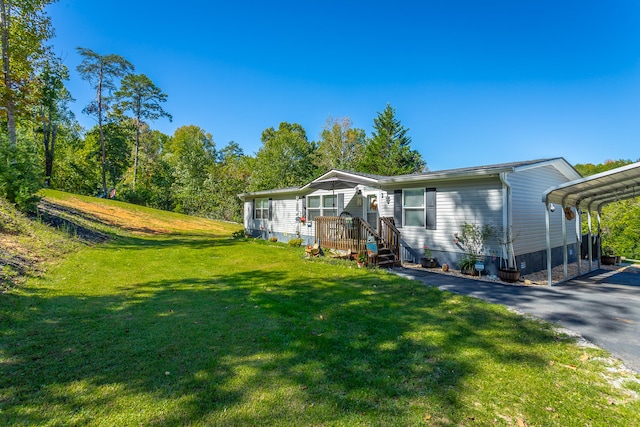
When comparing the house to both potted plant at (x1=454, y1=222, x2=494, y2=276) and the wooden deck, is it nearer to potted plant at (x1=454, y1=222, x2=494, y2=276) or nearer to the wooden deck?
the wooden deck

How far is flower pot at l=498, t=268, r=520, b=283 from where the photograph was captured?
737 cm

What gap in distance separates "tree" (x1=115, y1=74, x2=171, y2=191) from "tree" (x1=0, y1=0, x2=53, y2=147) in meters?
17.3

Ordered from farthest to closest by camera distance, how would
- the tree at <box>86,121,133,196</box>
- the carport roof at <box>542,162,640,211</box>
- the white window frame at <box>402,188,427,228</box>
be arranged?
the tree at <box>86,121,133,196</box> < the white window frame at <box>402,188,427,228</box> < the carport roof at <box>542,162,640,211</box>

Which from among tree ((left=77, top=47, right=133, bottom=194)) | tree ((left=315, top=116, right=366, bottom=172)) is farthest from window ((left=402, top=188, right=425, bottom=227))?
tree ((left=77, top=47, right=133, bottom=194))

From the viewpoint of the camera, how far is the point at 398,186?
1014 cm

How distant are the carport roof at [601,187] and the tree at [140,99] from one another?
110 feet

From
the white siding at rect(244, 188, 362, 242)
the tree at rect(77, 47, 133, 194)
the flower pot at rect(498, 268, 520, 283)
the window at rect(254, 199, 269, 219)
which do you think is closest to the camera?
the flower pot at rect(498, 268, 520, 283)

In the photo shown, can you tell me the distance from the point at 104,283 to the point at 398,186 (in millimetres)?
8843

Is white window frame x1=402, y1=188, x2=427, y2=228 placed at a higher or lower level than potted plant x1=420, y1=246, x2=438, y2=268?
higher

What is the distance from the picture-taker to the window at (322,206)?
1302 centimetres

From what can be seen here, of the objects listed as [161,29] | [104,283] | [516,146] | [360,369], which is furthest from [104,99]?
[516,146]

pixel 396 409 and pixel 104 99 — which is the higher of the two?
pixel 104 99

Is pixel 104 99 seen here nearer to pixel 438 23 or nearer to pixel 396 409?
pixel 438 23

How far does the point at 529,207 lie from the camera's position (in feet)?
29.7
